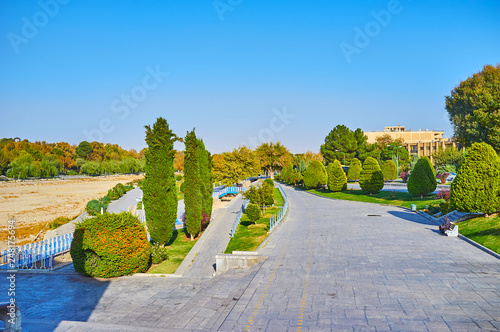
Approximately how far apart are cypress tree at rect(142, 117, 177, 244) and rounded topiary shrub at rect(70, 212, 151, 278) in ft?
15.0

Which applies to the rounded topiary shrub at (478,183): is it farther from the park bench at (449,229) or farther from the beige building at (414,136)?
the beige building at (414,136)

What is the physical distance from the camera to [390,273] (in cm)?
1192

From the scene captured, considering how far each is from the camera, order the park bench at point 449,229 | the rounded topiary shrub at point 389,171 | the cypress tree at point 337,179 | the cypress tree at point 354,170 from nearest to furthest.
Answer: the park bench at point 449,229 → the cypress tree at point 337,179 → the rounded topiary shrub at point 389,171 → the cypress tree at point 354,170

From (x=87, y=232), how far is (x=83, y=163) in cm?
13033

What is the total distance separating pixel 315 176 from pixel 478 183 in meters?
30.9

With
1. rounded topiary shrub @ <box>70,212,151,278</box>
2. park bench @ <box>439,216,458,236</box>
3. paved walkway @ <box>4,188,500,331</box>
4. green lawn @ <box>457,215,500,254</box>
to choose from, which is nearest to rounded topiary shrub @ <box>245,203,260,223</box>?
paved walkway @ <box>4,188,500,331</box>

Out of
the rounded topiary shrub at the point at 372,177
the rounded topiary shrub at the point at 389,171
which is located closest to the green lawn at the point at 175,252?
the rounded topiary shrub at the point at 372,177

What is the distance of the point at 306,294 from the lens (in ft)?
33.7

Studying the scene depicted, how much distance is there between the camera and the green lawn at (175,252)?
53.2 ft

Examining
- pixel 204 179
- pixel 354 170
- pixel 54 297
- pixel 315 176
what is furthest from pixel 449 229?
Answer: pixel 354 170

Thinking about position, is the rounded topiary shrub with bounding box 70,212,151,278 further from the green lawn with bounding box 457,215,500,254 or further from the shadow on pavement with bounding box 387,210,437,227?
the shadow on pavement with bounding box 387,210,437,227

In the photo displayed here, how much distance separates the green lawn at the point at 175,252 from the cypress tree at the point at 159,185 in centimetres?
98

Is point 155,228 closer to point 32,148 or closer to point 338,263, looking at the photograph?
point 338,263

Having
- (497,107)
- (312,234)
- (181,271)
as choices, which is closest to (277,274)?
(181,271)
